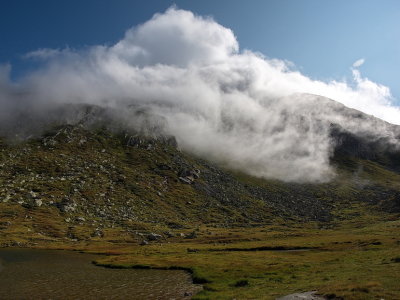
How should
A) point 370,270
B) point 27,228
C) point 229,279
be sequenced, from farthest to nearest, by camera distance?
1. point 27,228
2. point 229,279
3. point 370,270

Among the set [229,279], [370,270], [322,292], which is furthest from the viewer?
[229,279]

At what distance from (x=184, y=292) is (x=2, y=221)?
14763 cm

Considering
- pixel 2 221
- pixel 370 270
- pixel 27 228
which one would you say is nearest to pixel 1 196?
pixel 2 221

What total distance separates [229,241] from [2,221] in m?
111

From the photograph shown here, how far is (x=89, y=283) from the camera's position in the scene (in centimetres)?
5619

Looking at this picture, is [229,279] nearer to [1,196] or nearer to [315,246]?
[315,246]

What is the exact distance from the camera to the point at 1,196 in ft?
649

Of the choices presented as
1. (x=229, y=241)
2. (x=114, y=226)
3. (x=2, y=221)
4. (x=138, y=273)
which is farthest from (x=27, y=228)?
(x=138, y=273)

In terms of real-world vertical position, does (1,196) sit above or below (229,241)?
above

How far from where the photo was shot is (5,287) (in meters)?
52.6

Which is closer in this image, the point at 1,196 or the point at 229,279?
the point at 229,279

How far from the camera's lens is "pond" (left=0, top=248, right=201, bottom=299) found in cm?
4734

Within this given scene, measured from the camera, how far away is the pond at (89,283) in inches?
1864

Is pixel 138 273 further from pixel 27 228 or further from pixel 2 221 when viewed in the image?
pixel 2 221
